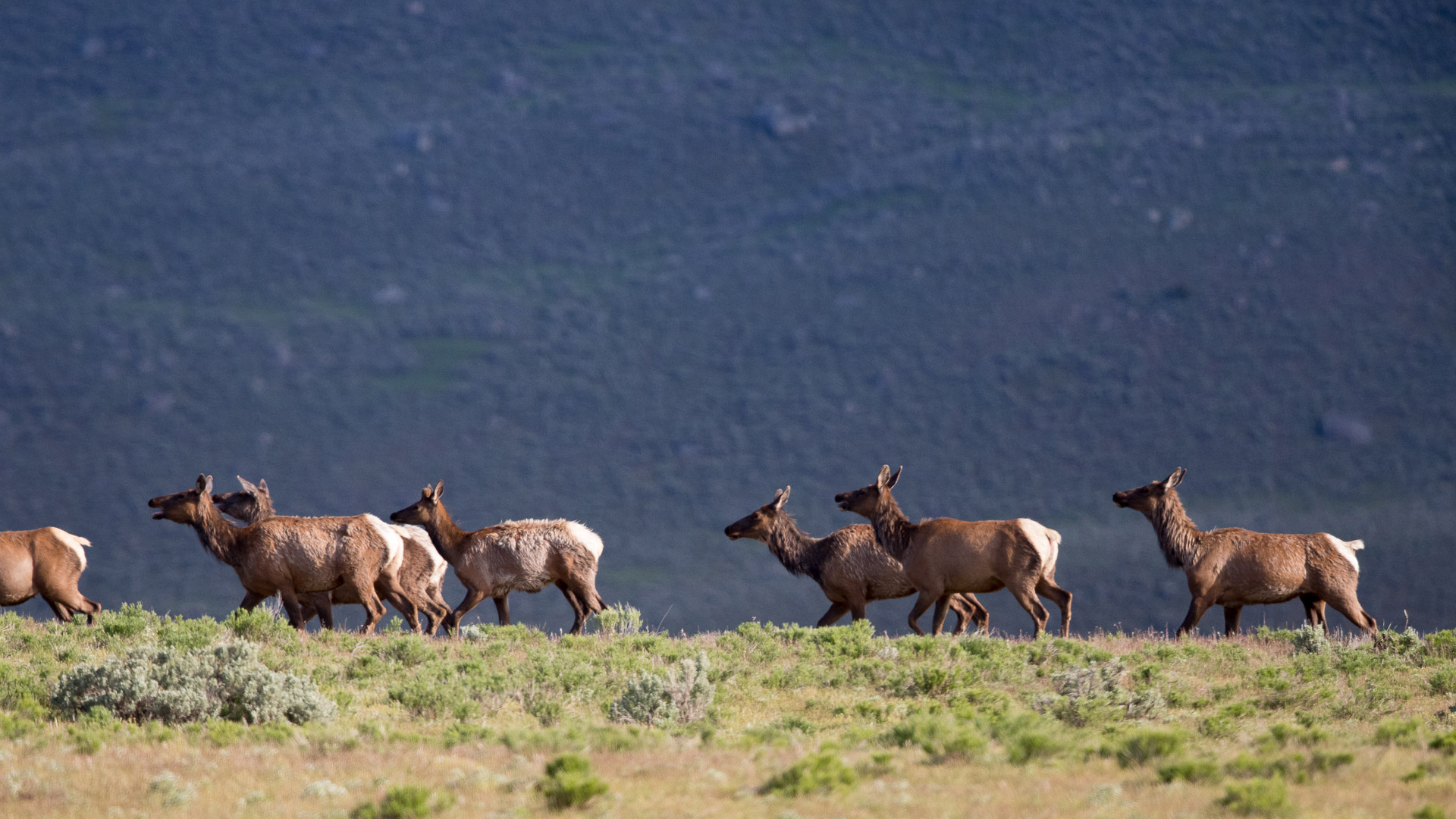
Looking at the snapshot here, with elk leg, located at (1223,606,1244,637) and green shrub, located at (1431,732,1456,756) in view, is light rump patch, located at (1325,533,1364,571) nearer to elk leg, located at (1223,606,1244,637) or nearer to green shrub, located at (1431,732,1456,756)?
elk leg, located at (1223,606,1244,637)

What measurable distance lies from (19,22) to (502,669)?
146 m

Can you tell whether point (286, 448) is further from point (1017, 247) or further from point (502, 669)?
point (502, 669)

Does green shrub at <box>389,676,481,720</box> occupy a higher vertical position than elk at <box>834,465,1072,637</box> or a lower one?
lower

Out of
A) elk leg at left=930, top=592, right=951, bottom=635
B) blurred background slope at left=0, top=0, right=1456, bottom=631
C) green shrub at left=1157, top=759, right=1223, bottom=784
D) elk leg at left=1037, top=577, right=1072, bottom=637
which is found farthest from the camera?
blurred background slope at left=0, top=0, right=1456, bottom=631

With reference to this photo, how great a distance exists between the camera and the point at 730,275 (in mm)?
Answer: 121438

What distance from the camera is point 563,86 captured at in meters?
138

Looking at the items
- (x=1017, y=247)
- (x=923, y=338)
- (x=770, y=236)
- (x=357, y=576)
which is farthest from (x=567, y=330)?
(x=357, y=576)

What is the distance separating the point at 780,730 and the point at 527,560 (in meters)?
7.77

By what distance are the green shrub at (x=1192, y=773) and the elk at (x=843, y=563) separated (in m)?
8.85

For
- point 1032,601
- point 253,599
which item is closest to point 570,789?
point 1032,601

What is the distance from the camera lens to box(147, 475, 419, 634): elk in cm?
1689

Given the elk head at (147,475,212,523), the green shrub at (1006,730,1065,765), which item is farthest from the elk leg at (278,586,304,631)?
the green shrub at (1006,730,1065,765)

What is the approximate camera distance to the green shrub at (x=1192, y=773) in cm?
931

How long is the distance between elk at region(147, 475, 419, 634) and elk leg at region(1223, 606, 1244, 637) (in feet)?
31.4
